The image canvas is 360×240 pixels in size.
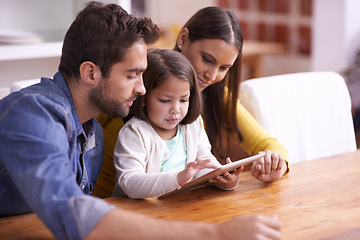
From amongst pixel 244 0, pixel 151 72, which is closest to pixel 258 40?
pixel 244 0

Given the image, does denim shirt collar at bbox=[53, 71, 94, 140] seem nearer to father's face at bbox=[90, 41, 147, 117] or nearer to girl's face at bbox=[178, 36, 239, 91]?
father's face at bbox=[90, 41, 147, 117]

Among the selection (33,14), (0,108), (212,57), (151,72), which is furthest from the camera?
(33,14)

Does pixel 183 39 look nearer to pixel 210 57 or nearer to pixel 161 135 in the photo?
pixel 210 57

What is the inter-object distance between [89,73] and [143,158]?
317mm

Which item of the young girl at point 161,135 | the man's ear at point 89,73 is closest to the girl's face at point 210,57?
the young girl at point 161,135

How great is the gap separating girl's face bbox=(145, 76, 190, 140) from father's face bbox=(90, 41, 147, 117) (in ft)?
0.61

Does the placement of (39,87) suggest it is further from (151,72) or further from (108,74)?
(151,72)

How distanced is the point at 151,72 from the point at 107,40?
291 millimetres

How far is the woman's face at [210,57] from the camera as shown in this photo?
6.11ft

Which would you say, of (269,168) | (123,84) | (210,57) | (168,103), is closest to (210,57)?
(210,57)

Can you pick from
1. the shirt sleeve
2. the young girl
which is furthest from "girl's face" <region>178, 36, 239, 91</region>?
the shirt sleeve

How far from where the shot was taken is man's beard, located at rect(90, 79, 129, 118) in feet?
4.44

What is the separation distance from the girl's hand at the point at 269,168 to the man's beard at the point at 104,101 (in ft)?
1.49

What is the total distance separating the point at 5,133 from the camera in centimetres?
113
